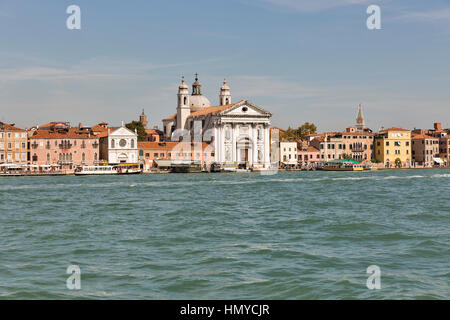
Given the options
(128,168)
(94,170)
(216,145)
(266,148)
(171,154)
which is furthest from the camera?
(266,148)

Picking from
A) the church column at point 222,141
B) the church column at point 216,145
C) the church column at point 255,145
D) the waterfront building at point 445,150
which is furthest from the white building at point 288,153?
Answer: the waterfront building at point 445,150

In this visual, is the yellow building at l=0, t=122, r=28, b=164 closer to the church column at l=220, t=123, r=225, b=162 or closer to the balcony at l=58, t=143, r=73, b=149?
the balcony at l=58, t=143, r=73, b=149

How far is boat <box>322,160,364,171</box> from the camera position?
67750mm

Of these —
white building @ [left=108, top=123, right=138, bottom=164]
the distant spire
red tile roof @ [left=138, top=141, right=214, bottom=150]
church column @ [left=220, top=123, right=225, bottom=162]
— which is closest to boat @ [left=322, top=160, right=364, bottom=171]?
Result: church column @ [left=220, top=123, right=225, bottom=162]

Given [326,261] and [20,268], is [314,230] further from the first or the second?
[20,268]

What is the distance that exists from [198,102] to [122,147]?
21169 millimetres

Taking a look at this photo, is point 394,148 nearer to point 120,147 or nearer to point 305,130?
point 305,130

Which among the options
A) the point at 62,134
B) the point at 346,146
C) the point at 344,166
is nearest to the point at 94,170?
the point at 62,134

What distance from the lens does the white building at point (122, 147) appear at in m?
59.0

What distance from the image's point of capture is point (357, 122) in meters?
89.1

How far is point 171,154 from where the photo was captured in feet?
206

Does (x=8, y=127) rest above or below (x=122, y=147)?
above
